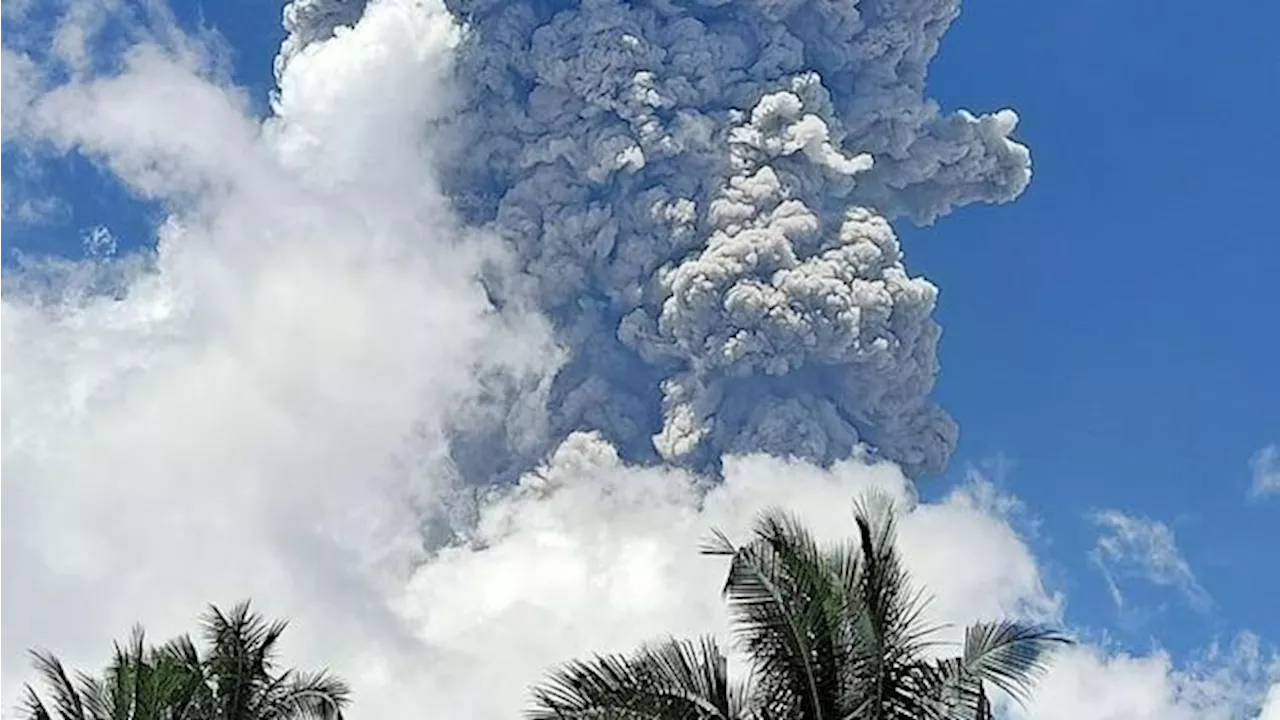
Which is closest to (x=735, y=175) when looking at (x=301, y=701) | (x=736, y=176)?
(x=736, y=176)

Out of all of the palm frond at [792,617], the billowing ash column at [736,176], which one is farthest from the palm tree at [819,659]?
the billowing ash column at [736,176]

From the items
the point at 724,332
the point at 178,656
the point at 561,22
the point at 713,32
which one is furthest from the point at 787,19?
the point at 178,656

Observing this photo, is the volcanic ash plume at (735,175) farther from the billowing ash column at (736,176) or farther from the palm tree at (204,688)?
the palm tree at (204,688)

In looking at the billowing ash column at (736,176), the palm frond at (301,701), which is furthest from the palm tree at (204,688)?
the billowing ash column at (736,176)

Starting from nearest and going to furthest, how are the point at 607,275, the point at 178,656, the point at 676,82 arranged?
1. the point at 178,656
2. the point at 676,82
3. the point at 607,275

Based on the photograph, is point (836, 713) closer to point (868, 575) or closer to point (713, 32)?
point (868, 575)

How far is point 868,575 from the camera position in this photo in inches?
589

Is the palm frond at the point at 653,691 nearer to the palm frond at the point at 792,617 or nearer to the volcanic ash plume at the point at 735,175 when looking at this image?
the palm frond at the point at 792,617

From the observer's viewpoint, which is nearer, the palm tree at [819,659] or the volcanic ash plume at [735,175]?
the palm tree at [819,659]

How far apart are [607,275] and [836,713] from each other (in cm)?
8655

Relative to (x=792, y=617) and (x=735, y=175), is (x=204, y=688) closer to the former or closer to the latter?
(x=792, y=617)

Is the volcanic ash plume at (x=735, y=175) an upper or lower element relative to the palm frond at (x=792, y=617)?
upper

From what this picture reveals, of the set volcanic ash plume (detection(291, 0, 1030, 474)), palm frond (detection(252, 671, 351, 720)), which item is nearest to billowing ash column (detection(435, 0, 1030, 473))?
volcanic ash plume (detection(291, 0, 1030, 474))

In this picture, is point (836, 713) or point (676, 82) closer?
point (836, 713)
